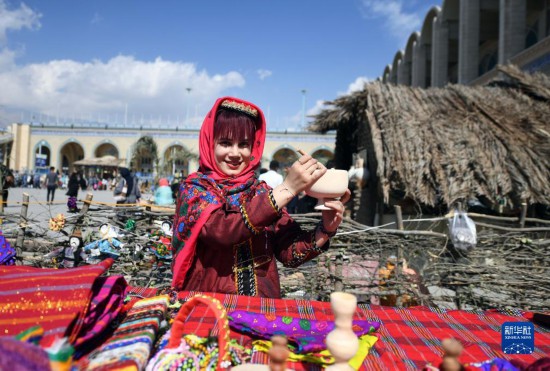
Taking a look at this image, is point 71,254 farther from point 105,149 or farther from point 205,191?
point 105,149

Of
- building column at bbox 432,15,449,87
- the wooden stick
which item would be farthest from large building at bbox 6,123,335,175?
the wooden stick

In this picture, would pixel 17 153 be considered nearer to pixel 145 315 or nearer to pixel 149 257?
pixel 149 257

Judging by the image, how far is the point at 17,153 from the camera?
127ft

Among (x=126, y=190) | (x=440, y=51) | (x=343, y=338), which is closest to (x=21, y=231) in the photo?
(x=126, y=190)

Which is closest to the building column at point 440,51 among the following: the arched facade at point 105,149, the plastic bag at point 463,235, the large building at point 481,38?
the large building at point 481,38

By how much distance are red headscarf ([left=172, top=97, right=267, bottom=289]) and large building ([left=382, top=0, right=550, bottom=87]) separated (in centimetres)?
1246

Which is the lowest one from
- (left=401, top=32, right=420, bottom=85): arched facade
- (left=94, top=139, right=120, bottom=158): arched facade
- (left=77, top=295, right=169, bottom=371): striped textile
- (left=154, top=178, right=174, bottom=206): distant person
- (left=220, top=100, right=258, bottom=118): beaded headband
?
(left=77, top=295, right=169, bottom=371): striped textile

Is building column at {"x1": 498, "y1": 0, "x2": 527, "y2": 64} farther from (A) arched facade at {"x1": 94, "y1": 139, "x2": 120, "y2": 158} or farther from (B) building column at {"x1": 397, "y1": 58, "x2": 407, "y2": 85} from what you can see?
(A) arched facade at {"x1": 94, "y1": 139, "x2": 120, "y2": 158}

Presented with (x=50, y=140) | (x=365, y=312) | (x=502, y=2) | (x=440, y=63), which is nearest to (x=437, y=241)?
(x=365, y=312)

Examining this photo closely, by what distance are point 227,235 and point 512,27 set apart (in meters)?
15.0

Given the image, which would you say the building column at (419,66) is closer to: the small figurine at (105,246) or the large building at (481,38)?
the large building at (481,38)

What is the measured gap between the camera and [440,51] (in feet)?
59.6

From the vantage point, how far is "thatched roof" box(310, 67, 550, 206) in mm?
5273

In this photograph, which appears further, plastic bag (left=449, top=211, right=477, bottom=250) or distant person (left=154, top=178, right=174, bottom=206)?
distant person (left=154, top=178, right=174, bottom=206)
